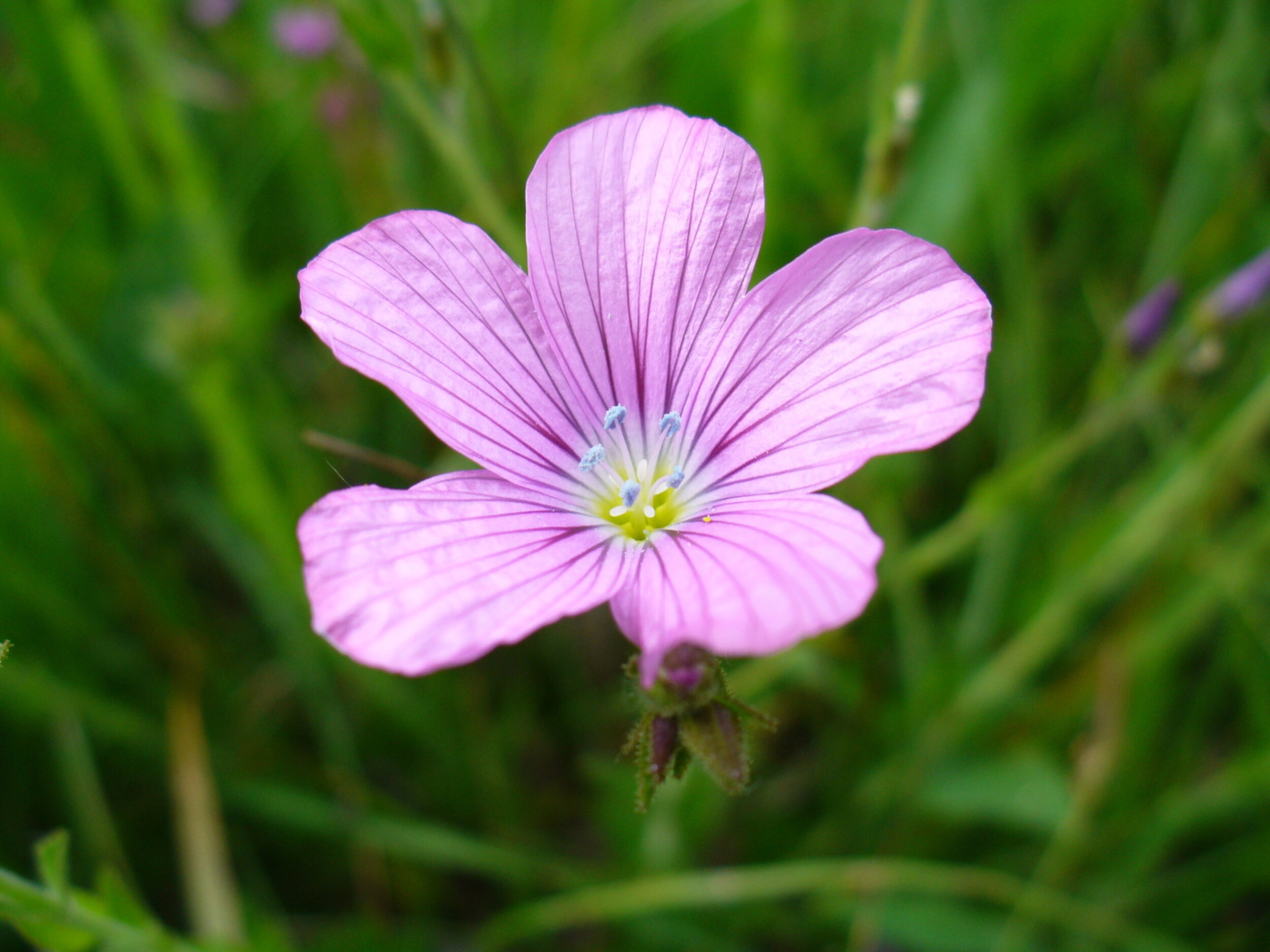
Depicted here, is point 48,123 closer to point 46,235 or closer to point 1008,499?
point 46,235

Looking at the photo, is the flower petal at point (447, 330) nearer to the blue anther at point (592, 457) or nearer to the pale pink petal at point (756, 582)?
the blue anther at point (592, 457)

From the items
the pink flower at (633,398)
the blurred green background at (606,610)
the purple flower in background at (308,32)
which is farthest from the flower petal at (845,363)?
the purple flower in background at (308,32)

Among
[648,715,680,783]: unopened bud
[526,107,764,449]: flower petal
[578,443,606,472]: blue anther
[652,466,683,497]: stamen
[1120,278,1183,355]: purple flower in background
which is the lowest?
[648,715,680,783]: unopened bud

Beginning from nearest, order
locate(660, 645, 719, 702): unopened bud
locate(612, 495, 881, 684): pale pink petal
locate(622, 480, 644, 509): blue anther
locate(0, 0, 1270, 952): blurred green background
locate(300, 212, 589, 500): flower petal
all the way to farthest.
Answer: locate(612, 495, 881, 684): pale pink petal, locate(660, 645, 719, 702): unopened bud, locate(300, 212, 589, 500): flower petal, locate(622, 480, 644, 509): blue anther, locate(0, 0, 1270, 952): blurred green background

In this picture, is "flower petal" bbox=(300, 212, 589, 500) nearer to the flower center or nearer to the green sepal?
the flower center

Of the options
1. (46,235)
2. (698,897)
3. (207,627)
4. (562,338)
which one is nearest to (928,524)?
(698,897)

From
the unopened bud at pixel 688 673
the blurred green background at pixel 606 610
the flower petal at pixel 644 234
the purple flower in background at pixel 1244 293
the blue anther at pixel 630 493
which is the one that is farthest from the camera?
the blurred green background at pixel 606 610

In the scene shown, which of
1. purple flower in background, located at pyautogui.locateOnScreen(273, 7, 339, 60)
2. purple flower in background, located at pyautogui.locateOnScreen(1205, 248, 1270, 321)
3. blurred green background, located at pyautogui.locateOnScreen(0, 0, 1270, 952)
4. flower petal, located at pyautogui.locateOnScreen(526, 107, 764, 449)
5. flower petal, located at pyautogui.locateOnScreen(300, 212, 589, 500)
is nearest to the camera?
flower petal, located at pyautogui.locateOnScreen(300, 212, 589, 500)

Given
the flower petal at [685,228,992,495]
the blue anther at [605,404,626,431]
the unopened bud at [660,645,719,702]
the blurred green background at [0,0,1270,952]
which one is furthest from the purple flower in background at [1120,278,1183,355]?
the unopened bud at [660,645,719,702]
